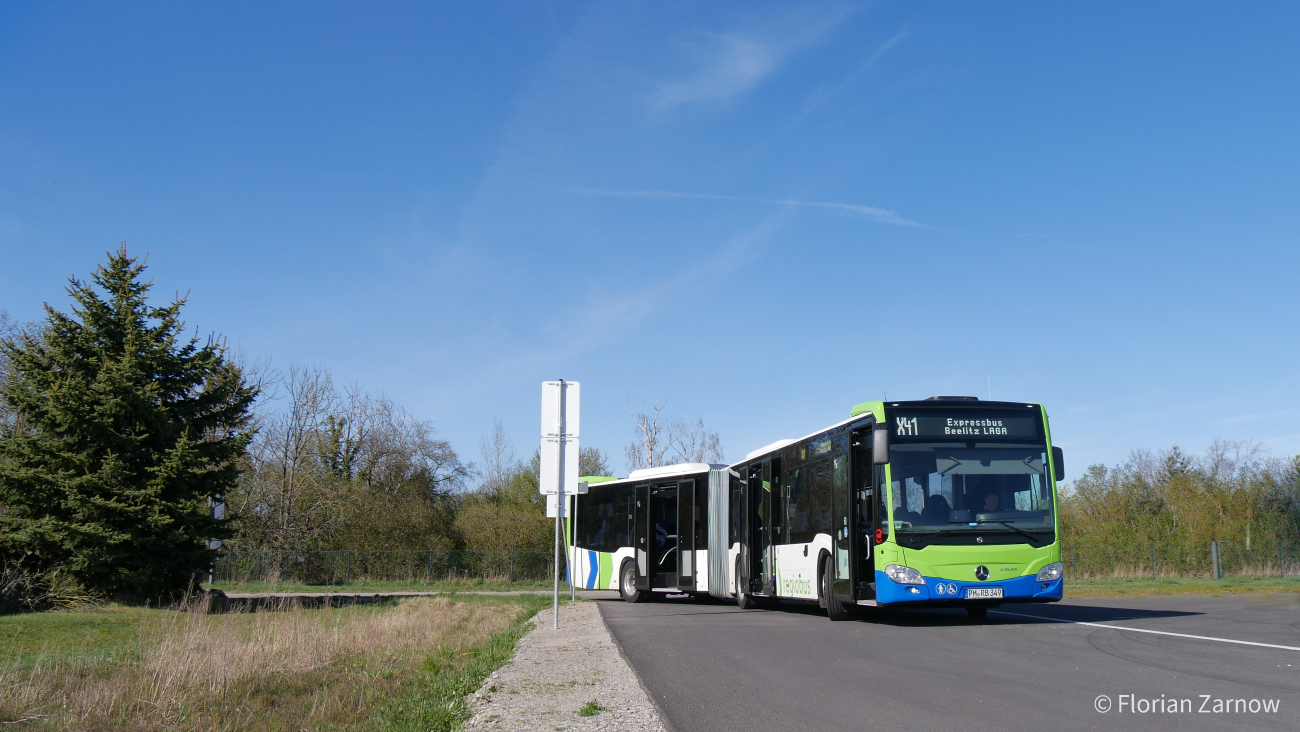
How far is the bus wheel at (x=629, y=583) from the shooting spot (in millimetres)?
25719

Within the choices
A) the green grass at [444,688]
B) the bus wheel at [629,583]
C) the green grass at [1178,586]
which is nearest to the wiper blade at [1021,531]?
the green grass at [444,688]

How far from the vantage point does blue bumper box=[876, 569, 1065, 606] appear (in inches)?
534

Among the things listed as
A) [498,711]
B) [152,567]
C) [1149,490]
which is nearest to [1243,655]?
[498,711]

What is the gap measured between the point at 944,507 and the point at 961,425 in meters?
1.35

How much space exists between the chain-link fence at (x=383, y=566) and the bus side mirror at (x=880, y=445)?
29.9m

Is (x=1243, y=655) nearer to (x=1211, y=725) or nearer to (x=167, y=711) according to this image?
(x=1211, y=725)

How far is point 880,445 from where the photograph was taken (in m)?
13.5

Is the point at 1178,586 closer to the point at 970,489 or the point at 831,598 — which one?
the point at 831,598

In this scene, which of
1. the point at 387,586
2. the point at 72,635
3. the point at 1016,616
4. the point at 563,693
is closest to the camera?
the point at 563,693

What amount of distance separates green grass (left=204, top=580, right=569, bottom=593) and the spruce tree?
40.5 feet

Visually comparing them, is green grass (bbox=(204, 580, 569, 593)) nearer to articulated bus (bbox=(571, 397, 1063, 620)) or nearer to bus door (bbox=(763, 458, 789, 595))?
bus door (bbox=(763, 458, 789, 595))

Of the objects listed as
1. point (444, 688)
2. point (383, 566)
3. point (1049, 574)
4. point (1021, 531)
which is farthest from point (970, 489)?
point (383, 566)

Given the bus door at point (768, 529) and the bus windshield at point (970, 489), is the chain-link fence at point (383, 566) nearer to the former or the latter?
the bus door at point (768, 529)

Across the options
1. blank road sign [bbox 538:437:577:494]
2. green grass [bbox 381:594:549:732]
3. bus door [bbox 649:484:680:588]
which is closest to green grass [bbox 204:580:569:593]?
bus door [bbox 649:484:680:588]
